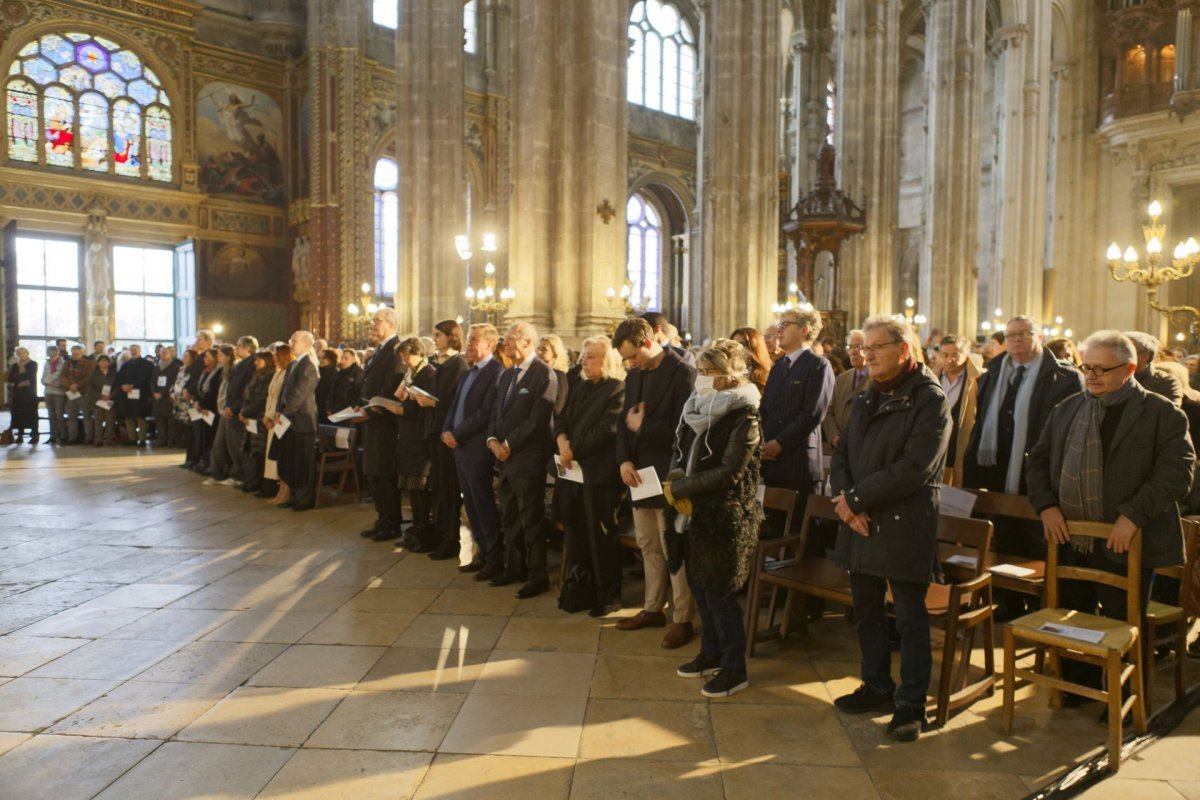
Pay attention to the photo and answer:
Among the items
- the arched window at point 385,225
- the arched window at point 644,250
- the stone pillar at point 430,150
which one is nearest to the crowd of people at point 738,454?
the stone pillar at point 430,150

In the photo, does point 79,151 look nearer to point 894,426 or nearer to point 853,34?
point 853,34

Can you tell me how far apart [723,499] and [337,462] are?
6425mm

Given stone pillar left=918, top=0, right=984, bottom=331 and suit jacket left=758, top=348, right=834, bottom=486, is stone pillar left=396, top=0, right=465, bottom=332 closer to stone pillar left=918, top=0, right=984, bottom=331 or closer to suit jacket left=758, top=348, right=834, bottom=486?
suit jacket left=758, top=348, right=834, bottom=486

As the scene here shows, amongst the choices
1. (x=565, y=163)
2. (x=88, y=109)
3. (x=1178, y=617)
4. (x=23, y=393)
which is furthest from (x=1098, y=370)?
(x=88, y=109)

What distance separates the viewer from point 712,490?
3.84 m

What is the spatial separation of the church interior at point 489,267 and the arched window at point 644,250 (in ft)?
0.52

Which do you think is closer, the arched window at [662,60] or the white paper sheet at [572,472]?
the white paper sheet at [572,472]

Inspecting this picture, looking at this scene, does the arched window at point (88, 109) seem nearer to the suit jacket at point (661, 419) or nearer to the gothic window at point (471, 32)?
the gothic window at point (471, 32)

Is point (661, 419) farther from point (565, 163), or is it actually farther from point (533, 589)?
point (565, 163)

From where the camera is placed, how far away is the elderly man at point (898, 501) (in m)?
3.40

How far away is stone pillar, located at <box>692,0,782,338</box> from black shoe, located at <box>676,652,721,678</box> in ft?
35.3

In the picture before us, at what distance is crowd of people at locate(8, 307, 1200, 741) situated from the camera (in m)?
3.51

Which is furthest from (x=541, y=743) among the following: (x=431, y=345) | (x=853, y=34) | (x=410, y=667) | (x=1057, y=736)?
(x=853, y=34)

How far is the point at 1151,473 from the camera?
11.6 feet
